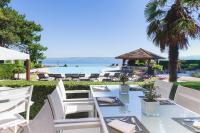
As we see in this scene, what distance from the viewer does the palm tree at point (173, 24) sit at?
864 centimetres

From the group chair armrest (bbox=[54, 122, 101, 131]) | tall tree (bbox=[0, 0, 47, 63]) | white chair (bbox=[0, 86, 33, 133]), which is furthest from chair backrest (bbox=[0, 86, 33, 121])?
tall tree (bbox=[0, 0, 47, 63])

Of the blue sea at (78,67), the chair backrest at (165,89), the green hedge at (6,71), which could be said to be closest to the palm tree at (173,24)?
the chair backrest at (165,89)

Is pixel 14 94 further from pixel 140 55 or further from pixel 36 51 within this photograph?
pixel 36 51

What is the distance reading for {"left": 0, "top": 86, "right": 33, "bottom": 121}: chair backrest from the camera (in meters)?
3.80

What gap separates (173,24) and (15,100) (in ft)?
21.3

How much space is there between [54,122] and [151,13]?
768 centimetres

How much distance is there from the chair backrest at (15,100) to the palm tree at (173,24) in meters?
5.90

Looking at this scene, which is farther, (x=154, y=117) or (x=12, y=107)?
(x=12, y=107)

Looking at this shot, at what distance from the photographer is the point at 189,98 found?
12.1ft

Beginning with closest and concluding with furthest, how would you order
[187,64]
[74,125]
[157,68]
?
1. [74,125]
2. [157,68]
3. [187,64]

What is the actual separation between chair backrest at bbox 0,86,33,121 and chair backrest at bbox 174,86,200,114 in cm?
230

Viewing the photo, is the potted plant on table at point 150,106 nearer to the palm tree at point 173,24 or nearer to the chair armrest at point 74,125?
the chair armrest at point 74,125

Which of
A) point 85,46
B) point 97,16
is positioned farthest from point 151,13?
point 85,46

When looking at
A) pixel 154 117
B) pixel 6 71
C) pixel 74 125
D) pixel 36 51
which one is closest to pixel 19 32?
pixel 36 51
